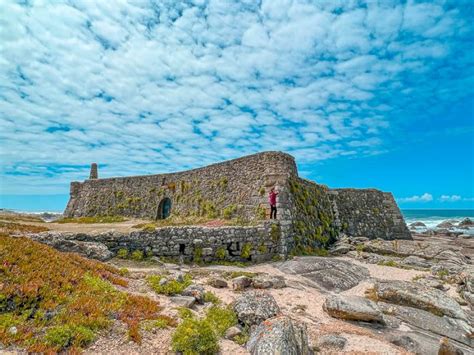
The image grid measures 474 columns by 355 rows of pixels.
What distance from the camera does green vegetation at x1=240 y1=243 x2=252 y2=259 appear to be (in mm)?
14273

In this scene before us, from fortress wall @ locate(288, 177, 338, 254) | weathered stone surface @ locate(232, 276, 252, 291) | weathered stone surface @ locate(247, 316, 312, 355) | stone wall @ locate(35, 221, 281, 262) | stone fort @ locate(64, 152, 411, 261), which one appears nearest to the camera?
weathered stone surface @ locate(247, 316, 312, 355)

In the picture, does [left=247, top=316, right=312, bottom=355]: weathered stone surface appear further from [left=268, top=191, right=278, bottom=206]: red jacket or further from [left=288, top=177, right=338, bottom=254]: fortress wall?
[left=288, top=177, right=338, bottom=254]: fortress wall

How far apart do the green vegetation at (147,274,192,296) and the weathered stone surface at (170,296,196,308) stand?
0.34m

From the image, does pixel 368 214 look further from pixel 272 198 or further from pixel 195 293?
pixel 195 293

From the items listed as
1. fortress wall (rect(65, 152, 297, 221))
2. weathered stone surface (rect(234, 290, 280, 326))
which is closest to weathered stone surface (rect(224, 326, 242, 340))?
weathered stone surface (rect(234, 290, 280, 326))

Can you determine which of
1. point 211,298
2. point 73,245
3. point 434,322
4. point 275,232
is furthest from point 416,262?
point 73,245

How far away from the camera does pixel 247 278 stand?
10109mm

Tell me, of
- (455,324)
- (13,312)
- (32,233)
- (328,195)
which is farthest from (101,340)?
(328,195)

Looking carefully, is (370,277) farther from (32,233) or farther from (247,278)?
(32,233)

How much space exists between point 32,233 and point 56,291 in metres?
7.09

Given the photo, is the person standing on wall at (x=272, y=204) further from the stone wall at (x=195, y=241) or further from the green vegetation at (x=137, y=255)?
the green vegetation at (x=137, y=255)

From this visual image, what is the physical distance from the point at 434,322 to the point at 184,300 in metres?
7.58

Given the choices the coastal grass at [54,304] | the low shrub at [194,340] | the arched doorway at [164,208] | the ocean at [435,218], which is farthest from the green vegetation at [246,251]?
the ocean at [435,218]

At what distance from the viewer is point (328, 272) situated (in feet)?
41.1
